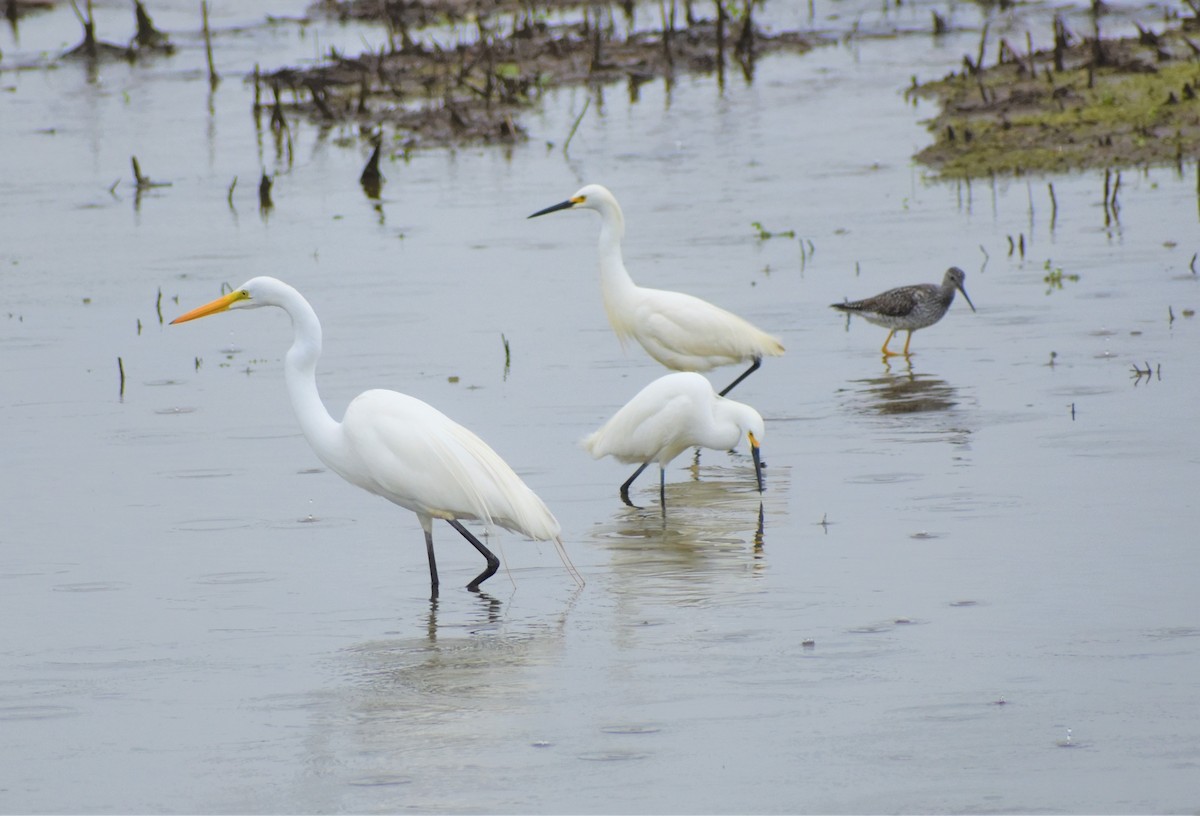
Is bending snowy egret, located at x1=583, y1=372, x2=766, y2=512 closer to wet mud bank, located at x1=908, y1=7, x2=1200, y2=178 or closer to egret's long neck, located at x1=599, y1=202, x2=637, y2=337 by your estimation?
egret's long neck, located at x1=599, y1=202, x2=637, y2=337

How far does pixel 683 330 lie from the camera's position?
10820 mm

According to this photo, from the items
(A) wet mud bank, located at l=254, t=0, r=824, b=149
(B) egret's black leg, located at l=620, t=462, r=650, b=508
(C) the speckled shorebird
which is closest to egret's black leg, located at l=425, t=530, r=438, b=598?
(B) egret's black leg, located at l=620, t=462, r=650, b=508

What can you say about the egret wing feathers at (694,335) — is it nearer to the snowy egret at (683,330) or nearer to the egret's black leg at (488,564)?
the snowy egret at (683,330)

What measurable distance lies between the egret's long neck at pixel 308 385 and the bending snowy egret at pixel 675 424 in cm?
178

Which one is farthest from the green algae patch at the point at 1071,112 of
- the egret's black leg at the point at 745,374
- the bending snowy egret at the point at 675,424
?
the bending snowy egret at the point at 675,424

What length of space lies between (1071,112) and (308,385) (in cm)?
1349

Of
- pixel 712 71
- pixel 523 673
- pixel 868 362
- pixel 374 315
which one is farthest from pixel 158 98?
pixel 523 673

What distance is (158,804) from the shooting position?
16.9 ft

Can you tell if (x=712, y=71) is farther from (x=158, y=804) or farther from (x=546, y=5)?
(x=158, y=804)

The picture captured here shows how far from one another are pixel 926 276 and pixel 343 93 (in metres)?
14.0

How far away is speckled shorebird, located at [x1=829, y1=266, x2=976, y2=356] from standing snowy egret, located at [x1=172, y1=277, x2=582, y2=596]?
4.83 metres

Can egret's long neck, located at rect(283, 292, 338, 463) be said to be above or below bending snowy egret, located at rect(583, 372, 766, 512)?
above

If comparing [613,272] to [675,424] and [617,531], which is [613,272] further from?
[617,531]

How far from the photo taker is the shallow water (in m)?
5.36
